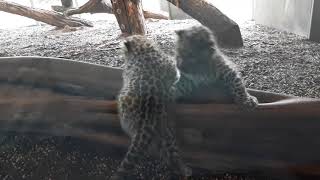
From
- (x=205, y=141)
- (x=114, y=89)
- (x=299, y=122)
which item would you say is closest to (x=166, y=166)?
(x=205, y=141)

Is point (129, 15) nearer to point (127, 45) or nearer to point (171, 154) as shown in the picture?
point (127, 45)

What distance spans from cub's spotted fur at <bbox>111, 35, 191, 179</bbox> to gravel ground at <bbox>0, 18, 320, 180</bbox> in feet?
0.72

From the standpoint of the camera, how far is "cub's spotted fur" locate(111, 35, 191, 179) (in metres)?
1.76

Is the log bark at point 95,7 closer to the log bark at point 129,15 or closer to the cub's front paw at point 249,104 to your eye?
the log bark at point 129,15

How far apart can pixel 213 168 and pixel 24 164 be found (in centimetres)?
109

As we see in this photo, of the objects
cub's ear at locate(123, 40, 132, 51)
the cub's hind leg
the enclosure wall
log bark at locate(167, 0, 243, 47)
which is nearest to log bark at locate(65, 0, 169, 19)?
log bark at locate(167, 0, 243, 47)

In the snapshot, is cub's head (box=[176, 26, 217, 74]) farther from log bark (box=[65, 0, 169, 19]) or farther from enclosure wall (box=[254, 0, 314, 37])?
log bark (box=[65, 0, 169, 19])

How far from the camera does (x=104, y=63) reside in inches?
126

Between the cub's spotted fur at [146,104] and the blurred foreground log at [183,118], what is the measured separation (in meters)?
0.08

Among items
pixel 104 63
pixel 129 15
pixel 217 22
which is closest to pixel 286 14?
pixel 217 22

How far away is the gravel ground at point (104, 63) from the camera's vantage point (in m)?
2.05

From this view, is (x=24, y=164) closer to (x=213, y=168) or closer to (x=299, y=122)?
(x=213, y=168)

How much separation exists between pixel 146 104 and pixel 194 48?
39 cm

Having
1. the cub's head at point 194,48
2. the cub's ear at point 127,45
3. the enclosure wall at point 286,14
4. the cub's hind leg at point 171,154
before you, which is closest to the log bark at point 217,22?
the enclosure wall at point 286,14
